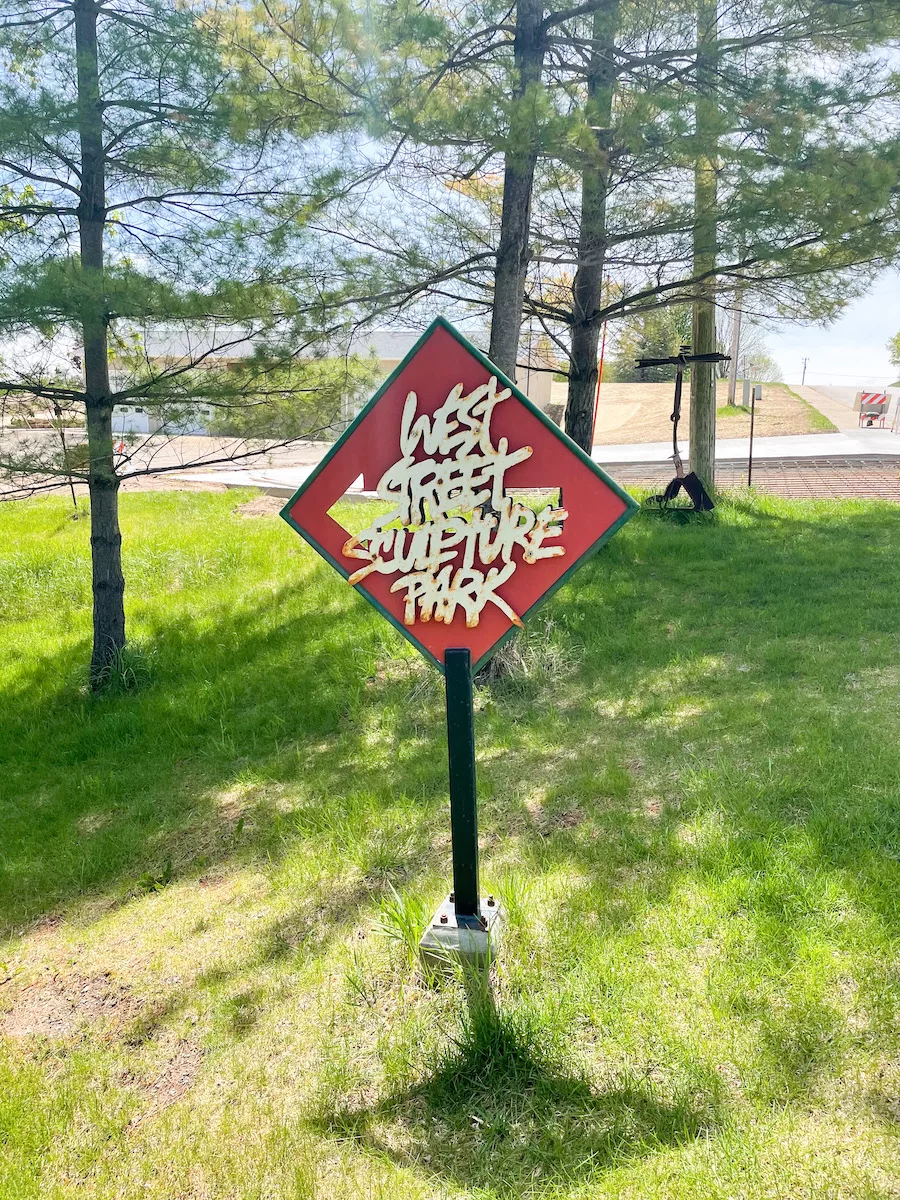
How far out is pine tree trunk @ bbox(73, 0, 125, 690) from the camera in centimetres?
549

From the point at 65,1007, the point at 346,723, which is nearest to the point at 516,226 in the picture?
the point at 346,723

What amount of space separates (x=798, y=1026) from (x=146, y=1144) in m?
1.88

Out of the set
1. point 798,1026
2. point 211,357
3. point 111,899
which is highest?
point 211,357

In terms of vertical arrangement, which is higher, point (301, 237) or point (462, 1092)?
point (301, 237)

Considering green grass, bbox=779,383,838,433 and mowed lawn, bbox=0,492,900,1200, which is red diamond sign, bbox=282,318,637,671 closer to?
mowed lawn, bbox=0,492,900,1200

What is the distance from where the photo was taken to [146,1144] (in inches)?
93.0

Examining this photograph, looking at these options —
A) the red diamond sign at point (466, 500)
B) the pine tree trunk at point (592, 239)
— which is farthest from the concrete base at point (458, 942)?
the pine tree trunk at point (592, 239)

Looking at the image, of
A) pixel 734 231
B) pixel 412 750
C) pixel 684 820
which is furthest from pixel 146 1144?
pixel 734 231

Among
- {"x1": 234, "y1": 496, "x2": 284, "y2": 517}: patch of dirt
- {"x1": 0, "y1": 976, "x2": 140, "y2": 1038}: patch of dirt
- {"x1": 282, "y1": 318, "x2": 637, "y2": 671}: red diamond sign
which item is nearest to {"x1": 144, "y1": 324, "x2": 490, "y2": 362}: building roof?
{"x1": 282, "y1": 318, "x2": 637, "y2": 671}: red diamond sign

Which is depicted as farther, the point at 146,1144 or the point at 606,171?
the point at 606,171

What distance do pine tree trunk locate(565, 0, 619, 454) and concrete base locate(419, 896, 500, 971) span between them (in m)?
4.37

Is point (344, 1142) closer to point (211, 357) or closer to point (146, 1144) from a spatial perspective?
point (146, 1144)

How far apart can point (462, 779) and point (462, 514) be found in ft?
2.80

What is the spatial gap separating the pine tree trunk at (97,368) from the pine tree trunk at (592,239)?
3238mm
